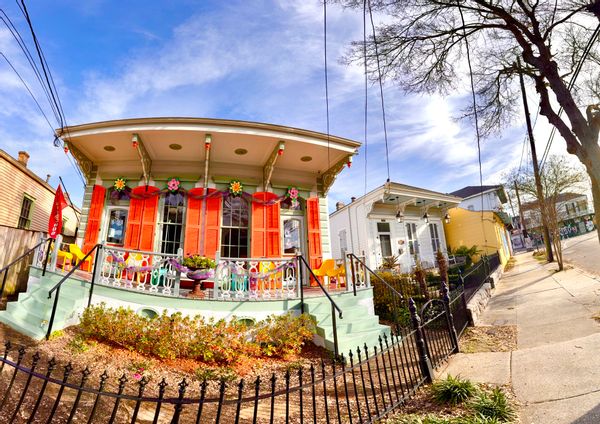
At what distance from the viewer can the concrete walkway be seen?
319 cm

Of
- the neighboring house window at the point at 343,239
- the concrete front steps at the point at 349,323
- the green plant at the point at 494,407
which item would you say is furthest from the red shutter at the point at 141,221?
the neighboring house window at the point at 343,239

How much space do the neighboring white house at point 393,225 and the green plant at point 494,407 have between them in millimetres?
13059

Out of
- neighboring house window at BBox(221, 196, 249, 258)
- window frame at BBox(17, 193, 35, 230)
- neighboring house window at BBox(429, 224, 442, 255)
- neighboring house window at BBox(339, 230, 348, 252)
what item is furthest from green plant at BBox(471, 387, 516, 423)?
window frame at BBox(17, 193, 35, 230)

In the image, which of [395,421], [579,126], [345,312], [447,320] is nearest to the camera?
[395,421]

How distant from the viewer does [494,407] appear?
330 centimetres

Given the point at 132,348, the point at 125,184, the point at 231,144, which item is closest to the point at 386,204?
the point at 231,144

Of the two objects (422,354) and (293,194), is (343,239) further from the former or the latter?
(422,354)

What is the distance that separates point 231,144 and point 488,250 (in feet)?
65.8

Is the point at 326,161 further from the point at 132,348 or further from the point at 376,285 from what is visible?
the point at 132,348

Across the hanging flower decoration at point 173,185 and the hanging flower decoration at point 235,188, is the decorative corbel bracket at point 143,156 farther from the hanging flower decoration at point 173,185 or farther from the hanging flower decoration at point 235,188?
the hanging flower decoration at point 235,188

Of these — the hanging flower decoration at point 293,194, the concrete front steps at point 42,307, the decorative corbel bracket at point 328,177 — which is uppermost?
the decorative corbel bracket at point 328,177

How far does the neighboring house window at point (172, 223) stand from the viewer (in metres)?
10.2

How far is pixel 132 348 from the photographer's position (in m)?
5.59

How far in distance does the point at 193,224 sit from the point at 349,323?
6150 millimetres
